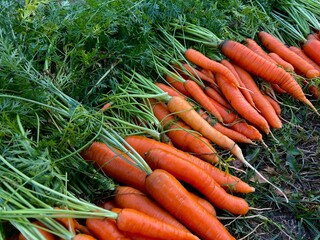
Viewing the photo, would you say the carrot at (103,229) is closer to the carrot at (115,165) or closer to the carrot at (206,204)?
the carrot at (115,165)

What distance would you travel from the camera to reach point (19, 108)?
2.06 m

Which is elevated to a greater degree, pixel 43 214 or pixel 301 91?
pixel 301 91

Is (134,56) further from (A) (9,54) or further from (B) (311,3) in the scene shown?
(B) (311,3)

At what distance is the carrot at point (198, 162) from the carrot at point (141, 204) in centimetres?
28

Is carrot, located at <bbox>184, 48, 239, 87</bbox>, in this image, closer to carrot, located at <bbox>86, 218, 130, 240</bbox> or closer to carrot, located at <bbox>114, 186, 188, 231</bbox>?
carrot, located at <bbox>114, 186, 188, 231</bbox>

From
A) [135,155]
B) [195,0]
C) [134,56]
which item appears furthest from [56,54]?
[195,0]

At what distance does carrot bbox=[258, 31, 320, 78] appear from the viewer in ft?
10.2

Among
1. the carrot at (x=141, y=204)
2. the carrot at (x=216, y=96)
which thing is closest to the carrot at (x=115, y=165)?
the carrot at (x=141, y=204)

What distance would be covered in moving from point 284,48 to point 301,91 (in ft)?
1.68

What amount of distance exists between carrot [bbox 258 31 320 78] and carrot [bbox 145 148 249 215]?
4.44 feet

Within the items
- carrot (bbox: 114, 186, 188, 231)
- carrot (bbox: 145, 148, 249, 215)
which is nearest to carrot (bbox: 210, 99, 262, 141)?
carrot (bbox: 145, 148, 249, 215)

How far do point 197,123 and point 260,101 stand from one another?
0.56 metres

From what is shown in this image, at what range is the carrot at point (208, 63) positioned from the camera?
279 cm

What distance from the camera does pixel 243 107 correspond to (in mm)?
2719
